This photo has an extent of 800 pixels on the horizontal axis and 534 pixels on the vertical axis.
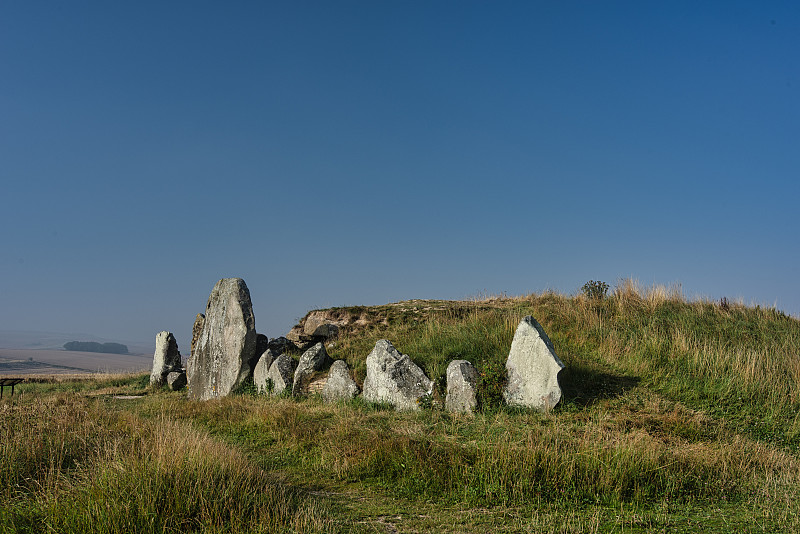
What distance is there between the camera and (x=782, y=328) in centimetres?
1820

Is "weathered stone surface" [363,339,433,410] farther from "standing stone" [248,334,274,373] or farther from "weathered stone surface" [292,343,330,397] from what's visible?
"standing stone" [248,334,274,373]

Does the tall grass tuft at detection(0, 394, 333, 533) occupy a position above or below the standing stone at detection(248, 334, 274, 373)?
below

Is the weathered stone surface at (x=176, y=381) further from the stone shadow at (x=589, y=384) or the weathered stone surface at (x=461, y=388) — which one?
the stone shadow at (x=589, y=384)

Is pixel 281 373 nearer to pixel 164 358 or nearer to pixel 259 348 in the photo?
pixel 259 348

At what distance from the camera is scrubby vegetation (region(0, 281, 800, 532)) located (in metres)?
6.64

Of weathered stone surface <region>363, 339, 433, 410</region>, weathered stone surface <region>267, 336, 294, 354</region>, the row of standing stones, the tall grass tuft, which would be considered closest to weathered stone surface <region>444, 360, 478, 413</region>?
the row of standing stones

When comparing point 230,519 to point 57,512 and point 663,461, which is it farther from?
point 663,461

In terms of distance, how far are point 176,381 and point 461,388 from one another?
15699 millimetres

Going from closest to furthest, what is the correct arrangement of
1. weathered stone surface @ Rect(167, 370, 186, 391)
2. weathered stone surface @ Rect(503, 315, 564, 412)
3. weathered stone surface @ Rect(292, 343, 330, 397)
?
weathered stone surface @ Rect(503, 315, 564, 412) → weathered stone surface @ Rect(292, 343, 330, 397) → weathered stone surface @ Rect(167, 370, 186, 391)

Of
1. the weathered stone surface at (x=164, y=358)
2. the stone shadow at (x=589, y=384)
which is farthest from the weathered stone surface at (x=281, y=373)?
the weathered stone surface at (x=164, y=358)

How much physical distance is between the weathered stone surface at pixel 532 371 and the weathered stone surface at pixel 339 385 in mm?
4588

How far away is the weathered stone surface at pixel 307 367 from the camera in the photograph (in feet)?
54.3

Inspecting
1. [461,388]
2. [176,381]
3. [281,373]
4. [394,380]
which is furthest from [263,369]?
[461,388]

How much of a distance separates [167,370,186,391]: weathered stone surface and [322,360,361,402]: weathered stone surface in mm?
10908
